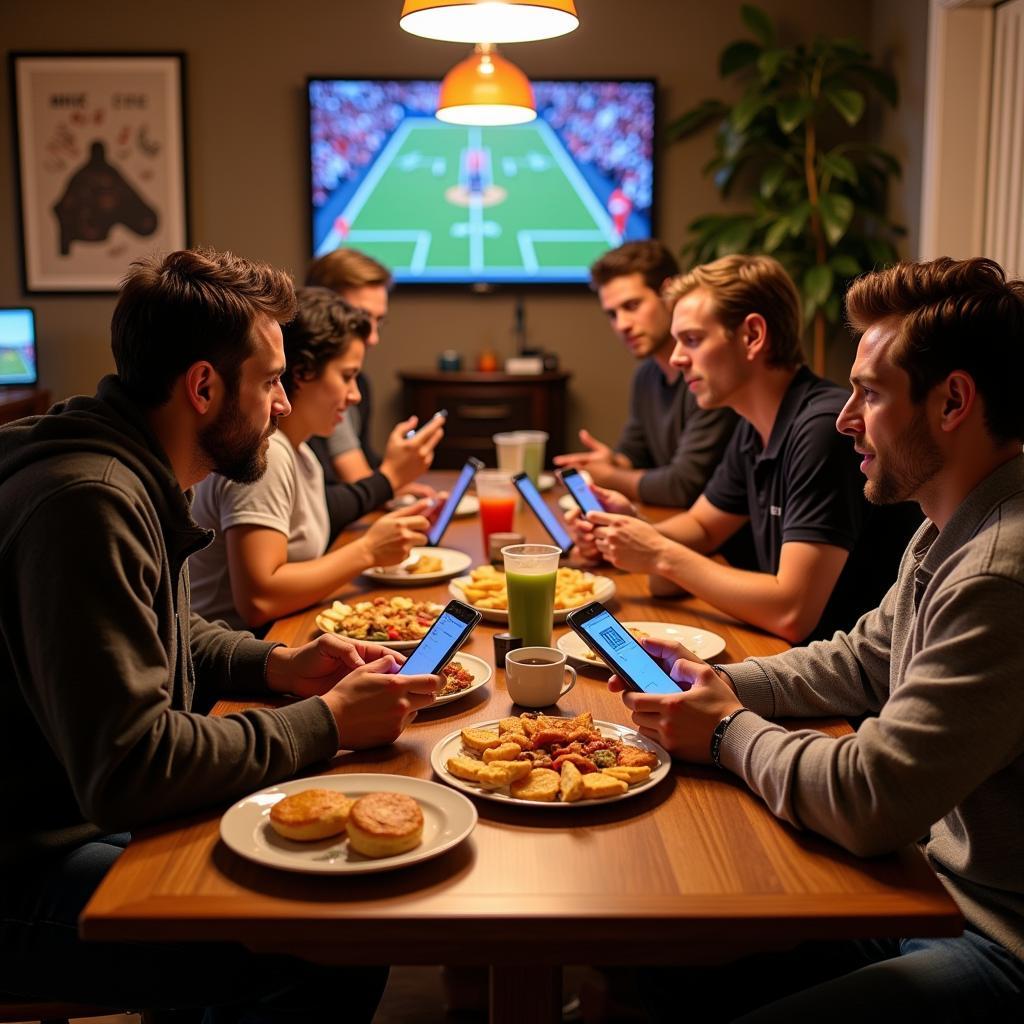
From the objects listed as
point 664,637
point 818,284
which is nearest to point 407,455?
point 664,637

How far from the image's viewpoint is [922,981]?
48.4 inches

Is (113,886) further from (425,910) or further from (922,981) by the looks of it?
(922,981)

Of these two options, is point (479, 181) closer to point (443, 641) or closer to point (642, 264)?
point (642, 264)

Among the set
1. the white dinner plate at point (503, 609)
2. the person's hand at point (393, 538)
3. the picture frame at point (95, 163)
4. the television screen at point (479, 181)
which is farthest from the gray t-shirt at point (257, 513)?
the picture frame at point (95, 163)

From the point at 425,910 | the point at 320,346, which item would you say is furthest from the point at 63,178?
the point at 425,910

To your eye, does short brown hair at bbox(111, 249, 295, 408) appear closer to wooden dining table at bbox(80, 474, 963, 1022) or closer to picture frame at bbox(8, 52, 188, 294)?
wooden dining table at bbox(80, 474, 963, 1022)

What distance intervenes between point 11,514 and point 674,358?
1554mm

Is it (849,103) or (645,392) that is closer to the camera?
(645,392)

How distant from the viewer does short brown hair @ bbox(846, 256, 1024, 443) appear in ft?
4.28

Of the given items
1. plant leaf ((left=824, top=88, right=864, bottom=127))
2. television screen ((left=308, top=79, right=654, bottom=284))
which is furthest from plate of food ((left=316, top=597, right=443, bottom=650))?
television screen ((left=308, top=79, right=654, bottom=284))

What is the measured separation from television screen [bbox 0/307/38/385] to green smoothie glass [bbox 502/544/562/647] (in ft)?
13.9

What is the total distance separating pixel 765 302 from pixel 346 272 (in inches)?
68.3

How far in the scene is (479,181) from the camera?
212 inches

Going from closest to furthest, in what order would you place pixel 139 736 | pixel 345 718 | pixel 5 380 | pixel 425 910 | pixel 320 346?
pixel 425 910
pixel 139 736
pixel 345 718
pixel 320 346
pixel 5 380
